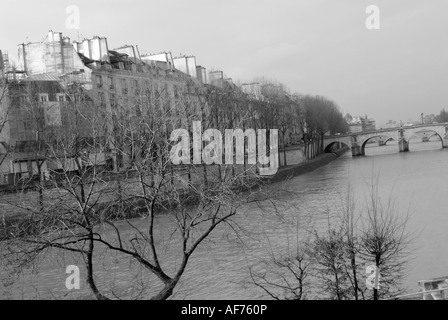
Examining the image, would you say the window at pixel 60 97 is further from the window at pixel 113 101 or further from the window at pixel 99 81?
the window at pixel 99 81

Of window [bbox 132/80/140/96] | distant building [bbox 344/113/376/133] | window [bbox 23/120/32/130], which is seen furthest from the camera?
distant building [bbox 344/113/376/133]

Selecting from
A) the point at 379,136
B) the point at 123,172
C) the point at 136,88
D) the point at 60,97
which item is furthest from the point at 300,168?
the point at 123,172

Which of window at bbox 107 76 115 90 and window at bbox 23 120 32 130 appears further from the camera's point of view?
window at bbox 107 76 115 90

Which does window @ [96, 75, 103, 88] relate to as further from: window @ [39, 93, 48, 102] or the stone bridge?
the stone bridge

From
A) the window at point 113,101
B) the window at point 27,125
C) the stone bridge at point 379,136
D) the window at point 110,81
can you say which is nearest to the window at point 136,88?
the window at point 113,101

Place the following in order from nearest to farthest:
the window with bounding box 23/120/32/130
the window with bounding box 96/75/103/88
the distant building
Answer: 1. the window with bounding box 23/120/32/130
2. the window with bounding box 96/75/103/88
3. the distant building

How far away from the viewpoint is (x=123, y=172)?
305 inches

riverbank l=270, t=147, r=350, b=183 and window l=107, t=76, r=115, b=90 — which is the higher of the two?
window l=107, t=76, r=115, b=90

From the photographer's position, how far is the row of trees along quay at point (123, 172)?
5.22m

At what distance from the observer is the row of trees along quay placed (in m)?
5.22

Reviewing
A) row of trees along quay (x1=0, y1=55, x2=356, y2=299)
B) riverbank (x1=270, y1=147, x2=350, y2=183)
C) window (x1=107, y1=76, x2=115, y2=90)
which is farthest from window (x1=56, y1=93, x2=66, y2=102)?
riverbank (x1=270, y1=147, x2=350, y2=183)

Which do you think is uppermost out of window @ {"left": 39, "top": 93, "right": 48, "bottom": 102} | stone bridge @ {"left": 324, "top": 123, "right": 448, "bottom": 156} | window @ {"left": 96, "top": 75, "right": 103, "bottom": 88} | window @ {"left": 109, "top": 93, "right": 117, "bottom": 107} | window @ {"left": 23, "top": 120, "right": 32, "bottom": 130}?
window @ {"left": 96, "top": 75, "right": 103, "bottom": 88}

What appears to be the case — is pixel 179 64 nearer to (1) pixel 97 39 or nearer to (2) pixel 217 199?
(1) pixel 97 39
